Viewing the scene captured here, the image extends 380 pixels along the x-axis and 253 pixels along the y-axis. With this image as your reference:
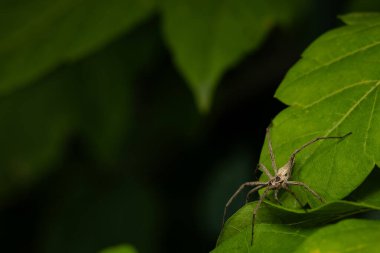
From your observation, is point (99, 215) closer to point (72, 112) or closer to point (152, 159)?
point (152, 159)

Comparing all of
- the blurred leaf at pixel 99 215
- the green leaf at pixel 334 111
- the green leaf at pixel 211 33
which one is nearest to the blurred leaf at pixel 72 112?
the blurred leaf at pixel 99 215

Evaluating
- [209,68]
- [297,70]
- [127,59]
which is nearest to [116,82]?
[127,59]

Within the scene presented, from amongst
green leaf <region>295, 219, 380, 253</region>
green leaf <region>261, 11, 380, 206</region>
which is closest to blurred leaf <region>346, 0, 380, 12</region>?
green leaf <region>261, 11, 380, 206</region>

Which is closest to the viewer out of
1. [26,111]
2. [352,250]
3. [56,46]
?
[352,250]

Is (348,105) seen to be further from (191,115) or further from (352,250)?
(191,115)

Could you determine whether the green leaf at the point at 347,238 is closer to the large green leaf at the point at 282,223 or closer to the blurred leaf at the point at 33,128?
the large green leaf at the point at 282,223

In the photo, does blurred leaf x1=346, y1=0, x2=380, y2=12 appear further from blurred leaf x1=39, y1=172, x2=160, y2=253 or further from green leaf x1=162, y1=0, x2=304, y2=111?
blurred leaf x1=39, y1=172, x2=160, y2=253

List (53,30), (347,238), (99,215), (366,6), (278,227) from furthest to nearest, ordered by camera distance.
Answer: (99,215) < (53,30) < (366,6) < (278,227) < (347,238)

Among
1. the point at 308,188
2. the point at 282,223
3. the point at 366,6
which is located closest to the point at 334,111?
the point at 308,188
